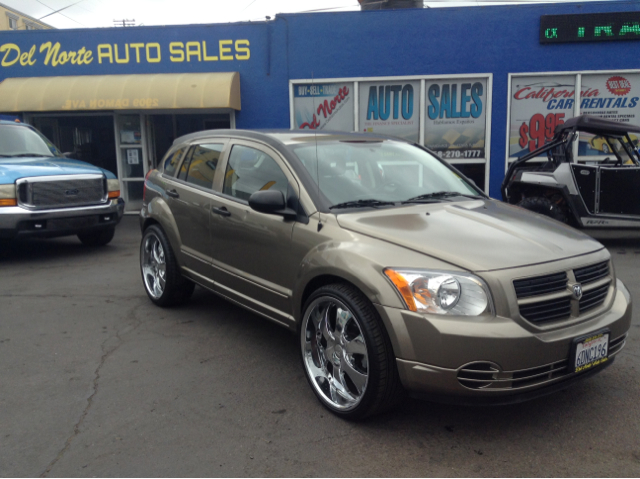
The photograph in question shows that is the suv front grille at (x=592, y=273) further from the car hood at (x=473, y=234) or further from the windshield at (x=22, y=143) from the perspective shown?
the windshield at (x=22, y=143)

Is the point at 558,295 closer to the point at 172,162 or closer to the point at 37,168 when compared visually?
the point at 172,162

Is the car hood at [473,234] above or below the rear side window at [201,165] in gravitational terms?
below

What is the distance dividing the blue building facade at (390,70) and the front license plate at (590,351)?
9.84 meters

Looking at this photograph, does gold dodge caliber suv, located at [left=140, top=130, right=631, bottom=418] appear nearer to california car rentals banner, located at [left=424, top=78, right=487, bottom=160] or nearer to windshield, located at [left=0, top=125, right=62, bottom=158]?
windshield, located at [left=0, top=125, right=62, bottom=158]

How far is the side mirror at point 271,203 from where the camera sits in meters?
3.73

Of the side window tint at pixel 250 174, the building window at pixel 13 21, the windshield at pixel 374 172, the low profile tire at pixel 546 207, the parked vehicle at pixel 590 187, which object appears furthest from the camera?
the building window at pixel 13 21

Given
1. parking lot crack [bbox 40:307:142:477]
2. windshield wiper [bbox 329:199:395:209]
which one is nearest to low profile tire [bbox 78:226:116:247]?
parking lot crack [bbox 40:307:142:477]

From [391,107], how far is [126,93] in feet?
19.8

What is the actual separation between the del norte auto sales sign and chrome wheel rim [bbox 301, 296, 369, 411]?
415 inches

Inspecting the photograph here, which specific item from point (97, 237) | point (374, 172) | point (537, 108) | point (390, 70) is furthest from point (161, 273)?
point (537, 108)

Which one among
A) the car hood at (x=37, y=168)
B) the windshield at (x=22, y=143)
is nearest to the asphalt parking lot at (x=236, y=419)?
the car hood at (x=37, y=168)

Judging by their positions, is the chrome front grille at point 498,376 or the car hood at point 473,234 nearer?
the chrome front grille at point 498,376

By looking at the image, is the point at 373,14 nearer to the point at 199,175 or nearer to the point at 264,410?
the point at 199,175

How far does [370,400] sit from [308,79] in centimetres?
1088
